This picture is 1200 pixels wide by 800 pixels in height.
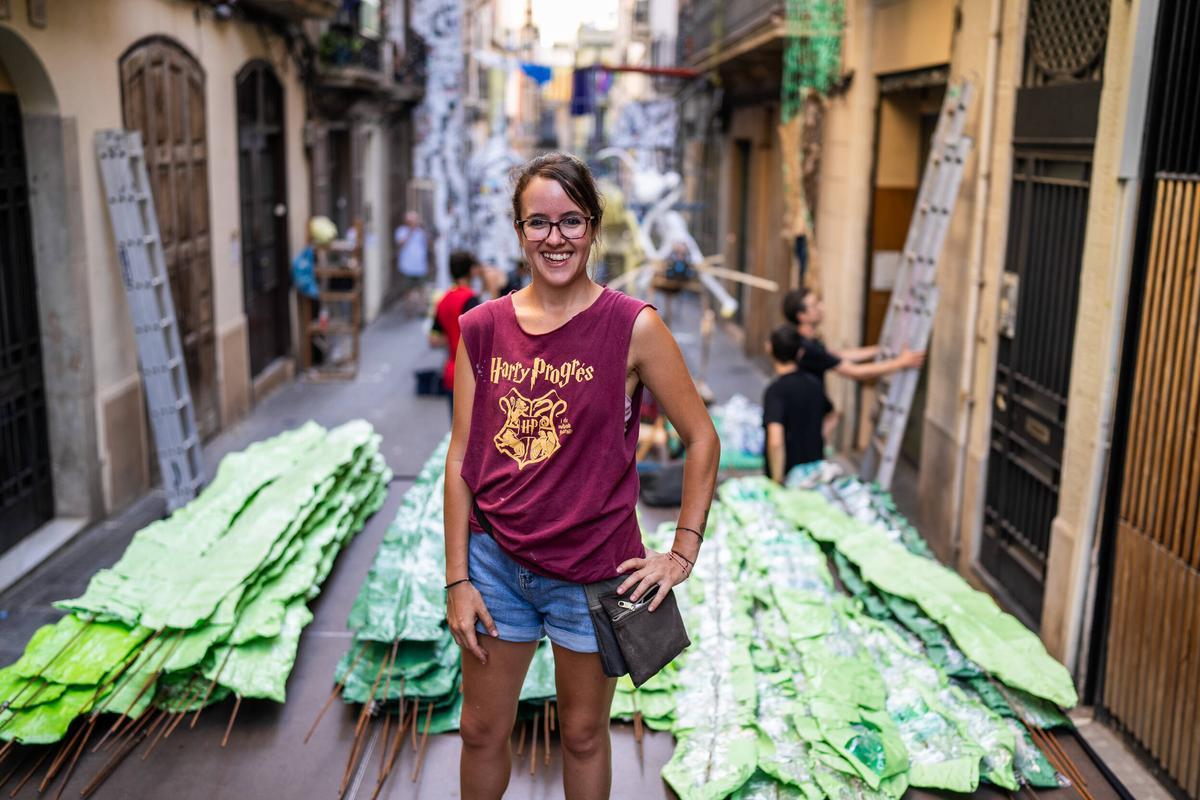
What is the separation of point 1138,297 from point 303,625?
3422 mm

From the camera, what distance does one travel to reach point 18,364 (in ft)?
22.2

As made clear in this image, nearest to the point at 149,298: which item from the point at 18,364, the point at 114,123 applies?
the point at 18,364

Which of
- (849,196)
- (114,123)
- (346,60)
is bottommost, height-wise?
(849,196)

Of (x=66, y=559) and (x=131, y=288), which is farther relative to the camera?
(x=131, y=288)

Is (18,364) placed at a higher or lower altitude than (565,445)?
lower

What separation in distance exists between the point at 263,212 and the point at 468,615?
9.85 m

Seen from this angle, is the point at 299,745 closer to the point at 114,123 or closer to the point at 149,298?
the point at 149,298

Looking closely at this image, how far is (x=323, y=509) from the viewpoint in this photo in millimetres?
5773

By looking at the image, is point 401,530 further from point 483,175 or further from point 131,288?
point 483,175

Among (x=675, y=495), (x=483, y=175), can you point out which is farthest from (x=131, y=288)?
(x=483, y=175)

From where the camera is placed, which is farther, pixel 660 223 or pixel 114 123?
pixel 660 223

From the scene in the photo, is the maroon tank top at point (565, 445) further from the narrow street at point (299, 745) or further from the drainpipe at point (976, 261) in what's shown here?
the drainpipe at point (976, 261)

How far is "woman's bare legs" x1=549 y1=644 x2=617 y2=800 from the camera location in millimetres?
2971

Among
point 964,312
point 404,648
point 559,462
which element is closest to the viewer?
point 559,462
